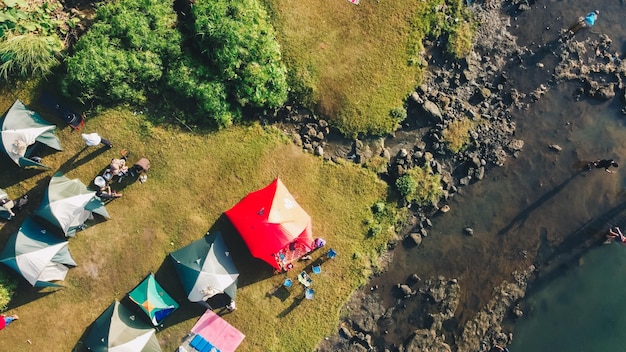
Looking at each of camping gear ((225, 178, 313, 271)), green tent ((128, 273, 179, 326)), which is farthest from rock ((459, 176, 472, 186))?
green tent ((128, 273, 179, 326))

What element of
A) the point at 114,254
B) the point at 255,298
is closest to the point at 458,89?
the point at 255,298

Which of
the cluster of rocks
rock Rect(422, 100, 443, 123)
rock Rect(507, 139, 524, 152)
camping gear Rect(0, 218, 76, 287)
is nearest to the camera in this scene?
camping gear Rect(0, 218, 76, 287)

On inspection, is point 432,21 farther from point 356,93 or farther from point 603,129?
point 603,129

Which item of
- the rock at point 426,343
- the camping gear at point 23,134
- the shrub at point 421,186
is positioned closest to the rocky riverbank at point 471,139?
the rock at point 426,343

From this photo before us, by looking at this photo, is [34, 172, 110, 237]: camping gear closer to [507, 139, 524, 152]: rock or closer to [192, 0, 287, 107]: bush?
[192, 0, 287, 107]: bush

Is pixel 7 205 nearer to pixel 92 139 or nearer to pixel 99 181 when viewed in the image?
pixel 99 181

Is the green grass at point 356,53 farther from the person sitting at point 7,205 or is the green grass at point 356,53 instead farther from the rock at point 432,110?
the person sitting at point 7,205

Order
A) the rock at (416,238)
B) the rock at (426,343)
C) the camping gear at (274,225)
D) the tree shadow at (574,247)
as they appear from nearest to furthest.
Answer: the camping gear at (274,225)
the rock at (426,343)
the rock at (416,238)
the tree shadow at (574,247)
